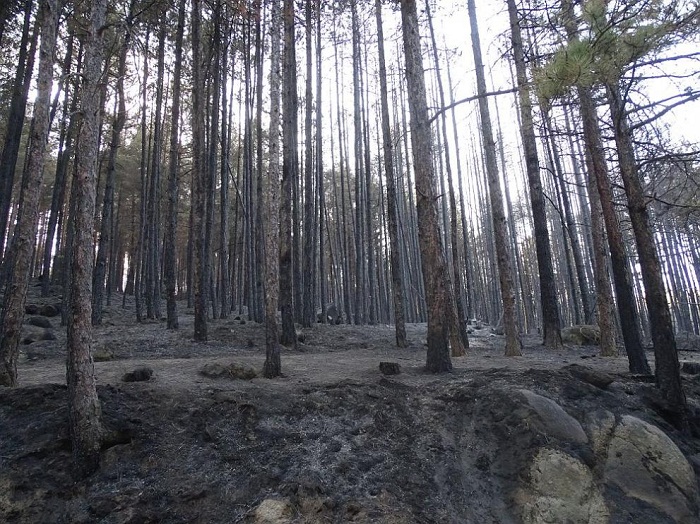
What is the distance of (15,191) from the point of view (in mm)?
19094

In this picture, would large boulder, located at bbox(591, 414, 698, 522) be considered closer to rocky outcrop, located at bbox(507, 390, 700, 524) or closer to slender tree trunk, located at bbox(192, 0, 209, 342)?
rocky outcrop, located at bbox(507, 390, 700, 524)

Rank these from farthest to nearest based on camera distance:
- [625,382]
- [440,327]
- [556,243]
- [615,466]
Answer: [556,243], [440,327], [625,382], [615,466]

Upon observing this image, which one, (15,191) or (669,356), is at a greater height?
(15,191)

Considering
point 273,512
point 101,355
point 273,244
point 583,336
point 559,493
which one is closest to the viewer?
point 273,512

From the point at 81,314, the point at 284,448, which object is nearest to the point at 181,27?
the point at 81,314

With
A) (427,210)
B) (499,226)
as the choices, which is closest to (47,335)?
(427,210)

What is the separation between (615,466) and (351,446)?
267 centimetres

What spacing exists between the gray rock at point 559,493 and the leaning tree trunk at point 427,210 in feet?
6.79

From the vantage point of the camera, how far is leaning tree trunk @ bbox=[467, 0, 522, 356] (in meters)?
7.89

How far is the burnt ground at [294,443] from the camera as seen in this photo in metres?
3.24

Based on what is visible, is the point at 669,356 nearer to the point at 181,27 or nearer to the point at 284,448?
the point at 284,448

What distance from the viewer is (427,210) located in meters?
6.13

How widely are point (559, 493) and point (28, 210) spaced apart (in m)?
5.92

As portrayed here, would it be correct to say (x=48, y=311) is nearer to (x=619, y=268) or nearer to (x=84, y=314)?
(x=84, y=314)
